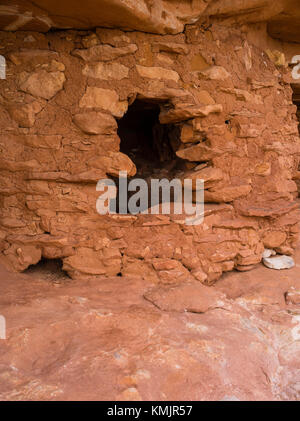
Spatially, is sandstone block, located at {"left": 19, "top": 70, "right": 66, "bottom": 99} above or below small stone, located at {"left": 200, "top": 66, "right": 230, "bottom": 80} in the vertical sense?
below

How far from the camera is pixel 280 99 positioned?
10.6ft

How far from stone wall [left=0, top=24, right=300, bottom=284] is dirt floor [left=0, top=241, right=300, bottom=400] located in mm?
259

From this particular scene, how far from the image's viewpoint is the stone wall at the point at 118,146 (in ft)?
7.91

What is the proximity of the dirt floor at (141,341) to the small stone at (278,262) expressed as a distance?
355mm

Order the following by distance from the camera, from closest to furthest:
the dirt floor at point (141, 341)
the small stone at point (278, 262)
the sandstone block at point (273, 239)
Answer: the dirt floor at point (141, 341)
the small stone at point (278, 262)
the sandstone block at point (273, 239)

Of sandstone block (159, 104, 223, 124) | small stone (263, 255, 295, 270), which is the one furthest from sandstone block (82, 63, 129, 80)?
small stone (263, 255, 295, 270)

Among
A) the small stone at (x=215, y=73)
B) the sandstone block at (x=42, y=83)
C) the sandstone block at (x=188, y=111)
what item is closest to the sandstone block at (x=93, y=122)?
the sandstone block at (x=42, y=83)

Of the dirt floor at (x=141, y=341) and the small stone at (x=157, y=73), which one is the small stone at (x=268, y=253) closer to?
the dirt floor at (x=141, y=341)

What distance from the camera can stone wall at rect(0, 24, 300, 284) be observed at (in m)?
2.41

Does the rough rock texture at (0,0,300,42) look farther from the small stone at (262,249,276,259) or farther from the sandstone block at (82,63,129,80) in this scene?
the small stone at (262,249,276,259)

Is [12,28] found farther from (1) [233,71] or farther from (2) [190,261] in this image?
(2) [190,261]

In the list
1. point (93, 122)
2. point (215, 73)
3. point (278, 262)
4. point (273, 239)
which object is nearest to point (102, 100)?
point (93, 122)

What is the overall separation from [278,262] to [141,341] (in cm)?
180

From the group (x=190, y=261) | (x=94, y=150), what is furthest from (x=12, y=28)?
(x=190, y=261)
